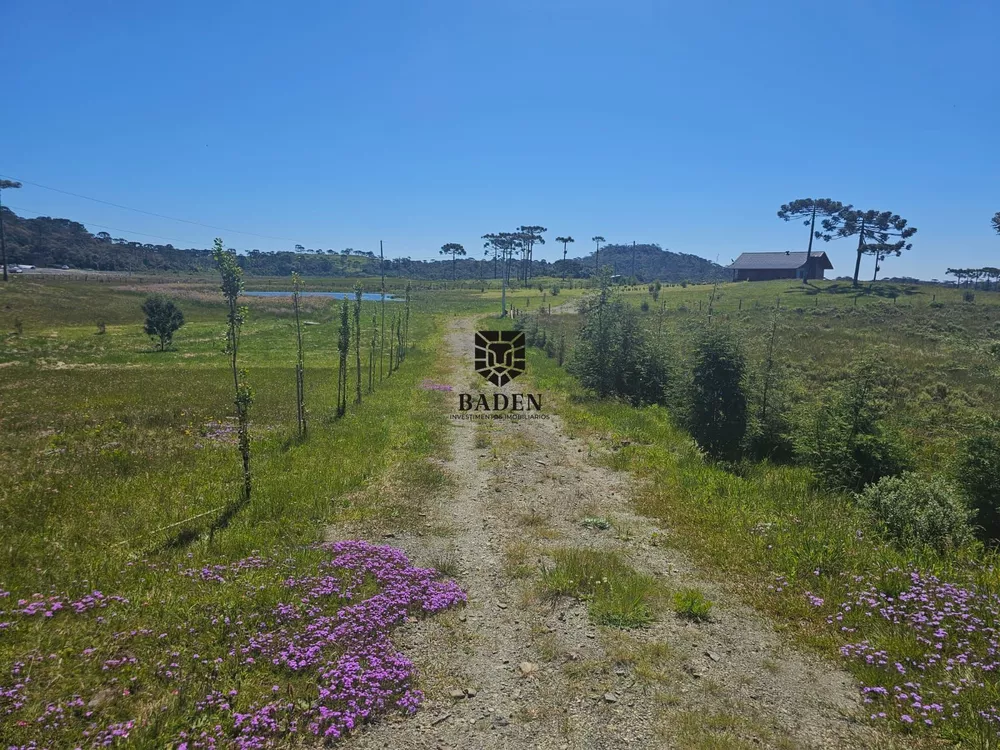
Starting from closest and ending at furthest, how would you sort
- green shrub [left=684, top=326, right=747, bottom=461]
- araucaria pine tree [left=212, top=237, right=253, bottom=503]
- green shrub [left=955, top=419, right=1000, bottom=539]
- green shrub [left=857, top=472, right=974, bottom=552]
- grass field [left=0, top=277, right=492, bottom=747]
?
1. grass field [left=0, top=277, right=492, bottom=747]
2. green shrub [left=857, top=472, right=974, bottom=552]
3. green shrub [left=955, top=419, right=1000, bottom=539]
4. araucaria pine tree [left=212, top=237, right=253, bottom=503]
5. green shrub [left=684, top=326, right=747, bottom=461]

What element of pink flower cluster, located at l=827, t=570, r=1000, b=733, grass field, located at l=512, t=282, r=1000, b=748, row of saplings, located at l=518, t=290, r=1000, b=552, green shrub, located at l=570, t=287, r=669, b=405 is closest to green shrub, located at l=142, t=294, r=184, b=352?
grass field, located at l=512, t=282, r=1000, b=748

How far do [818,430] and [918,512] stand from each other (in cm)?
401

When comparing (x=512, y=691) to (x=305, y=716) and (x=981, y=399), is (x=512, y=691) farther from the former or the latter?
(x=981, y=399)

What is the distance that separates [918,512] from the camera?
9.26 metres

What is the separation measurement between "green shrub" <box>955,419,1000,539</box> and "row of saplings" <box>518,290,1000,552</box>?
0.05ft

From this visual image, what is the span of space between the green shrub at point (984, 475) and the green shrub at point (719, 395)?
534cm

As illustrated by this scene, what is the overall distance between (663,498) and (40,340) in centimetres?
4585

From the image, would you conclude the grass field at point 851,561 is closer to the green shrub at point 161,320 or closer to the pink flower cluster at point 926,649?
the pink flower cluster at point 926,649

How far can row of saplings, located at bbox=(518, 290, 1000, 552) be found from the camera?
950 centimetres

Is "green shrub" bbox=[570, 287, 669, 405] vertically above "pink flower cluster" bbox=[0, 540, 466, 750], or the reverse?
"green shrub" bbox=[570, 287, 669, 405]

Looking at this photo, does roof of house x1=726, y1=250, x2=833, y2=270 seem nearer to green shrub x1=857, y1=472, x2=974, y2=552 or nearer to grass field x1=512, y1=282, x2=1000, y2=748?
grass field x1=512, y1=282, x2=1000, y2=748

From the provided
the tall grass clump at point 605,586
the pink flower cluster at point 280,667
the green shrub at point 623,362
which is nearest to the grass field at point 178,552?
the pink flower cluster at point 280,667

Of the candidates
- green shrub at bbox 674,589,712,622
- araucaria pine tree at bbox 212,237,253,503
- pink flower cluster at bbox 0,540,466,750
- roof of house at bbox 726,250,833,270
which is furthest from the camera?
roof of house at bbox 726,250,833,270

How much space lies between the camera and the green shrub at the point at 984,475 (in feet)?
31.9
